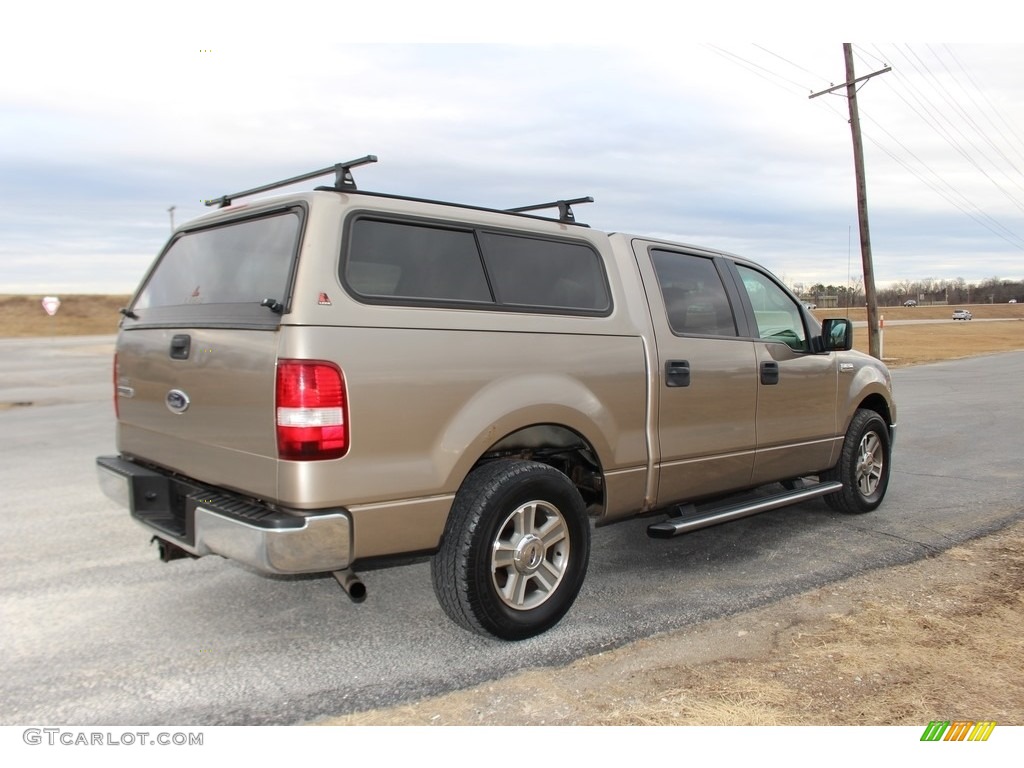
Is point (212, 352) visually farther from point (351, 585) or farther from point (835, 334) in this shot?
point (835, 334)

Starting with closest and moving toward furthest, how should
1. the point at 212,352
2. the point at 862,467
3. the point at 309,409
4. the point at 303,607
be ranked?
1. the point at 309,409
2. the point at 212,352
3. the point at 303,607
4. the point at 862,467

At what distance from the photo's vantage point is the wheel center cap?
3.54m

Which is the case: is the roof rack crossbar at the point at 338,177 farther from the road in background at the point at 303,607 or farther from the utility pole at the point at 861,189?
the utility pole at the point at 861,189

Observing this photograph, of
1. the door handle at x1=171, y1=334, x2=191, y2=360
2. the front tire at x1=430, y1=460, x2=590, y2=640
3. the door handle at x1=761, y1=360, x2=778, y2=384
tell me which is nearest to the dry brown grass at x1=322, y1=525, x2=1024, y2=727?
the front tire at x1=430, y1=460, x2=590, y2=640

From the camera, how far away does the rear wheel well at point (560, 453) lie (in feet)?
12.2

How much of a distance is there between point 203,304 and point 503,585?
1.89m

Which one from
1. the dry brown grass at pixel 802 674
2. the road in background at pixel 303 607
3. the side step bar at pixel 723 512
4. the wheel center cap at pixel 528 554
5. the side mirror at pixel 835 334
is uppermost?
the side mirror at pixel 835 334

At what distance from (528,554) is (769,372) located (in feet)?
7.28

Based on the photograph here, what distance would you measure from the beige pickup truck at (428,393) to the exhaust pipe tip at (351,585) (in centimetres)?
9

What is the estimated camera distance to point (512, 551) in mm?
3551

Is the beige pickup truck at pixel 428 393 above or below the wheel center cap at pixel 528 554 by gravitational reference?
above

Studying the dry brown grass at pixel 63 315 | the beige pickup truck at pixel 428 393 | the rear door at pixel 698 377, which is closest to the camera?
the beige pickup truck at pixel 428 393

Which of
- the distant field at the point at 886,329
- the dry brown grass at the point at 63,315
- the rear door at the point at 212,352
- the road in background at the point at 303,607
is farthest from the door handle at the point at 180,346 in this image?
the dry brown grass at the point at 63,315

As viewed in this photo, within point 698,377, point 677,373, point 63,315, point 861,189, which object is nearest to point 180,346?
point 677,373
